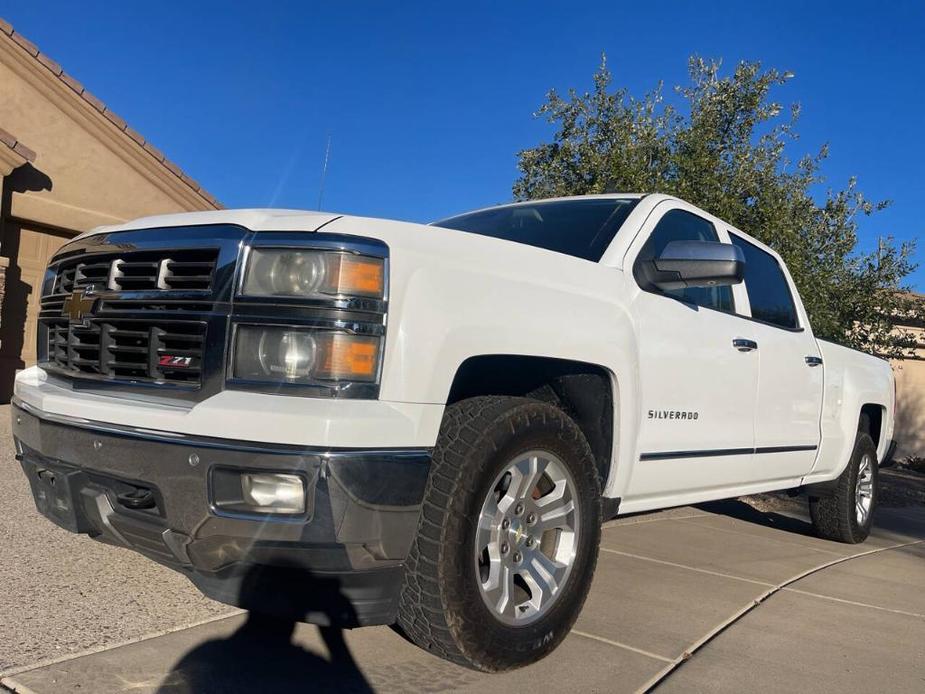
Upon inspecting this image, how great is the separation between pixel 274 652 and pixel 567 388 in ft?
4.91

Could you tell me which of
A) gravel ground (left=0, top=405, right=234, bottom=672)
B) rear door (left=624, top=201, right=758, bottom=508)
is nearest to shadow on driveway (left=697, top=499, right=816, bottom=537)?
rear door (left=624, top=201, right=758, bottom=508)

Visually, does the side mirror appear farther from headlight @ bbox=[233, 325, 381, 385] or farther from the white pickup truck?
headlight @ bbox=[233, 325, 381, 385]

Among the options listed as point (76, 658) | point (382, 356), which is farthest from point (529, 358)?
point (76, 658)

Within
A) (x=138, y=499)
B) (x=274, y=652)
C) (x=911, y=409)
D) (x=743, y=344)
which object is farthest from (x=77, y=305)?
(x=911, y=409)

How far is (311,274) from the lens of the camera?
225 cm

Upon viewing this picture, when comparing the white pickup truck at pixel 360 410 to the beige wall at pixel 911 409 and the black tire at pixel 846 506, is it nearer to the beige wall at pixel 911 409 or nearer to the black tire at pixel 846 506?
the black tire at pixel 846 506

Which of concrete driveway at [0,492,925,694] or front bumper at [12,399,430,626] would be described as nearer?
front bumper at [12,399,430,626]

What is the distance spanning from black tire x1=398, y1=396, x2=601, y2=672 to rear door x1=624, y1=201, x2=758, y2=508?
819 millimetres

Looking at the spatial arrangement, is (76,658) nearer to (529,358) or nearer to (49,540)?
(49,540)

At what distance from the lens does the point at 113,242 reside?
107 inches

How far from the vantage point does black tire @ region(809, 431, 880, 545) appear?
5.61 metres

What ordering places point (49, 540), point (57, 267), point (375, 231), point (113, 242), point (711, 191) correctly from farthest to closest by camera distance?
point (711, 191) → point (49, 540) → point (57, 267) → point (113, 242) → point (375, 231)

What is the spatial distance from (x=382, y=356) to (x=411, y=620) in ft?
2.83

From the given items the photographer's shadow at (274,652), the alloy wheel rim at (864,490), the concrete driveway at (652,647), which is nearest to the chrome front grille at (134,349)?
the photographer's shadow at (274,652)
